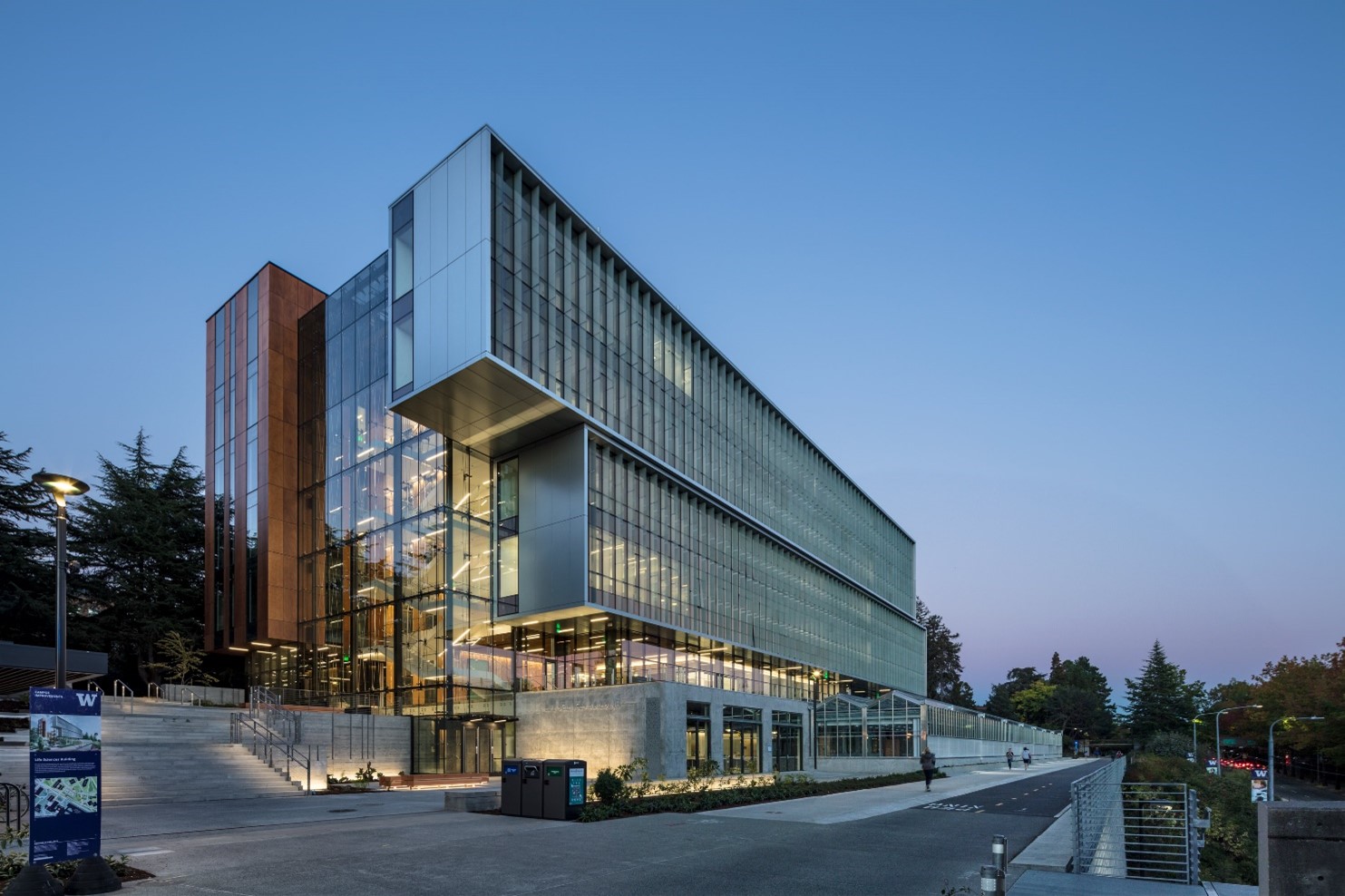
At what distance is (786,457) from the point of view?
69562mm

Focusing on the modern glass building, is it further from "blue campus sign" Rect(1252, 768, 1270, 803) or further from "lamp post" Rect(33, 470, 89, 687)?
"lamp post" Rect(33, 470, 89, 687)

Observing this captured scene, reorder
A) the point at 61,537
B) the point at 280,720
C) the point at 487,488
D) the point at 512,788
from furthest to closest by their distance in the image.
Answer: the point at 487,488
the point at 280,720
the point at 512,788
the point at 61,537

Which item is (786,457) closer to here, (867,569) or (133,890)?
(867,569)

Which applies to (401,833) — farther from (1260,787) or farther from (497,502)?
(1260,787)

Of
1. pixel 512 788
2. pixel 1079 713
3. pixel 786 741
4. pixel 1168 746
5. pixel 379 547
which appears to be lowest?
pixel 1079 713

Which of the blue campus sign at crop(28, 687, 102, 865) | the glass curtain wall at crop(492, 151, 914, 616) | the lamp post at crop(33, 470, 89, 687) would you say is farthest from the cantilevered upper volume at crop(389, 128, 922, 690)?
the blue campus sign at crop(28, 687, 102, 865)

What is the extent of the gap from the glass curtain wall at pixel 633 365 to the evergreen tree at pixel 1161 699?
8683cm

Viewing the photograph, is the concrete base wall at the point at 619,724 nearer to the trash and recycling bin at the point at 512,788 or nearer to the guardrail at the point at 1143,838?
the trash and recycling bin at the point at 512,788

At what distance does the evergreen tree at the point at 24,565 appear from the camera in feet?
182

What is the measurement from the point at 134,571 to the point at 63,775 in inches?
2207

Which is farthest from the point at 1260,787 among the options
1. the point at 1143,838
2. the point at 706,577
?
the point at 1143,838

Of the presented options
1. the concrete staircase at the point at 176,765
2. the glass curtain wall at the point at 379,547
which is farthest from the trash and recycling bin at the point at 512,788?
the glass curtain wall at the point at 379,547

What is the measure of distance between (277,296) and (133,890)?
45917 millimetres

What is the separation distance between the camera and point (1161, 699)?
136 meters
